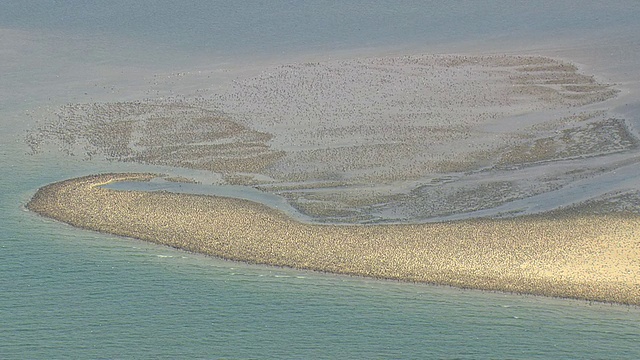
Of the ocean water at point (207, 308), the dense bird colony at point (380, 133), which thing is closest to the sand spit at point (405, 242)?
the ocean water at point (207, 308)

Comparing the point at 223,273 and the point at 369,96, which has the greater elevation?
the point at 369,96

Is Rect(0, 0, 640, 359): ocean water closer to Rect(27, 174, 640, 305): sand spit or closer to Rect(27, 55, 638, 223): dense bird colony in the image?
Rect(27, 174, 640, 305): sand spit

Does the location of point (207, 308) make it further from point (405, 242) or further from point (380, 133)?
point (380, 133)

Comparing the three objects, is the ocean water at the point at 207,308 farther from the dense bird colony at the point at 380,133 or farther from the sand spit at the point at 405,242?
the dense bird colony at the point at 380,133

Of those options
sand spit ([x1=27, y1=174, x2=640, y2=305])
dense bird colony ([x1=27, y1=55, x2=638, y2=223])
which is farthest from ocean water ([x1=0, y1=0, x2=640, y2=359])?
dense bird colony ([x1=27, y1=55, x2=638, y2=223])

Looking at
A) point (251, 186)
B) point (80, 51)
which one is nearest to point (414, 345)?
point (251, 186)

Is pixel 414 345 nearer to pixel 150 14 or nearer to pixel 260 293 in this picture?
pixel 260 293

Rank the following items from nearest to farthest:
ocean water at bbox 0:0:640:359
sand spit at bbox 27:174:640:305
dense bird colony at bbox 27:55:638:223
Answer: ocean water at bbox 0:0:640:359 → sand spit at bbox 27:174:640:305 → dense bird colony at bbox 27:55:638:223

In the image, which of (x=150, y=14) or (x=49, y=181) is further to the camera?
(x=150, y=14)

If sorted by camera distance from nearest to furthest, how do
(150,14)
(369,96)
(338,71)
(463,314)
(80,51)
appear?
(463,314)
(369,96)
(338,71)
(80,51)
(150,14)
